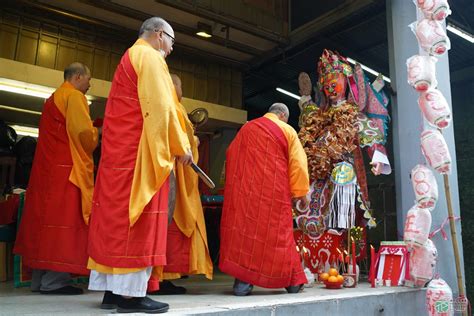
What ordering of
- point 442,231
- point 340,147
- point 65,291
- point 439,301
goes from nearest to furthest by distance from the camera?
point 65,291 < point 439,301 < point 442,231 < point 340,147

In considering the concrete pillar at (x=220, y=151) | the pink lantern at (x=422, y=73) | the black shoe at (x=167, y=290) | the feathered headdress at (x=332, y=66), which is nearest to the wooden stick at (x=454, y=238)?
the pink lantern at (x=422, y=73)

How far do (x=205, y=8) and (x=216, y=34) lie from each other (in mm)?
954

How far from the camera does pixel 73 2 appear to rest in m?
6.05

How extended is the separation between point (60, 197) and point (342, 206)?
2394 mm

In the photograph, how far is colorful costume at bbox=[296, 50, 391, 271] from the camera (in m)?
4.09

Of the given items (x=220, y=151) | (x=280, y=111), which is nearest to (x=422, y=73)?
(x=280, y=111)

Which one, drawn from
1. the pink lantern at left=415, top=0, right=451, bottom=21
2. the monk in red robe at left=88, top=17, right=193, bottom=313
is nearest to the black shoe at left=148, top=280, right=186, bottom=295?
the monk in red robe at left=88, top=17, right=193, bottom=313

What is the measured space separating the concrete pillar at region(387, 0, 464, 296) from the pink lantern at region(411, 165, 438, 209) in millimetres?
430

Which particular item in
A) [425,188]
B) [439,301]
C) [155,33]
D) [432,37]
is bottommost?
[439,301]

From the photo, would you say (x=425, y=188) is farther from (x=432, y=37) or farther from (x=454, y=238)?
(x=432, y=37)

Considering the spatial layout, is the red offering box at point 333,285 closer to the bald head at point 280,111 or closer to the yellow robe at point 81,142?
the bald head at point 280,111

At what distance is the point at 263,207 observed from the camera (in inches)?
125

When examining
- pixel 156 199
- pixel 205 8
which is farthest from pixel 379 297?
pixel 205 8

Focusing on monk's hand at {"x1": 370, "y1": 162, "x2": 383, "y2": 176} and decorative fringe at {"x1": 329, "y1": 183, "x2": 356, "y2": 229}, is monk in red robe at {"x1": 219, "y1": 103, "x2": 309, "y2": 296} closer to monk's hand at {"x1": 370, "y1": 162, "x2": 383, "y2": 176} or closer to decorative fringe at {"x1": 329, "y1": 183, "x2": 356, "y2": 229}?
decorative fringe at {"x1": 329, "y1": 183, "x2": 356, "y2": 229}
